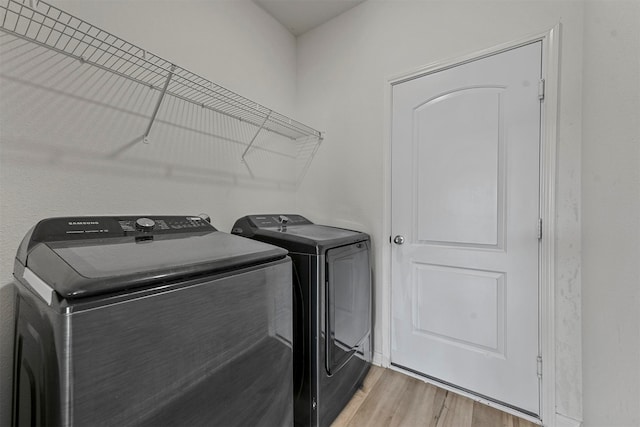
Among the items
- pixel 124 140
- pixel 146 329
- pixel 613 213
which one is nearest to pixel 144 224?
pixel 124 140

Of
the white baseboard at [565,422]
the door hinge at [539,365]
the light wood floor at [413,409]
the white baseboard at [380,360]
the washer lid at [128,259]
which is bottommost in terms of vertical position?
the light wood floor at [413,409]

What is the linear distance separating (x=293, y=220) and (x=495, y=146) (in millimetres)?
1492

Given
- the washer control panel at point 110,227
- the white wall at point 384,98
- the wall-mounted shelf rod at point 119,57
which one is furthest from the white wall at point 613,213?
the washer control panel at point 110,227

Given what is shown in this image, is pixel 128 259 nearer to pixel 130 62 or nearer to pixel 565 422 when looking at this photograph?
pixel 130 62

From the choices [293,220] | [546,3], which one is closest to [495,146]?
[546,3]

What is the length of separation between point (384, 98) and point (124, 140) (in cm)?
170

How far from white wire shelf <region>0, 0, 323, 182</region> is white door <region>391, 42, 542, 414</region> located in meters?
0.95

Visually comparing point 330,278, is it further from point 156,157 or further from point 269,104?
point 269,104

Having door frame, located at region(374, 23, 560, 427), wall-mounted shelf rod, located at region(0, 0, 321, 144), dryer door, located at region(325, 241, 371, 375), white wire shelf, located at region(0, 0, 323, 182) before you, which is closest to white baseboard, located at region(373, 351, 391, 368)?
dryer door, located at region(325, 241, 371, 375)

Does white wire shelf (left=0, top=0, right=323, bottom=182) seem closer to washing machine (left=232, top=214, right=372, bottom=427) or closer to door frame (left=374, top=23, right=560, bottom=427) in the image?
washing machine (left=232, top=214, right=372, bottom=427)

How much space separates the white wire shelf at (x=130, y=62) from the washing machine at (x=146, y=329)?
0.71m

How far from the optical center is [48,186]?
113cm

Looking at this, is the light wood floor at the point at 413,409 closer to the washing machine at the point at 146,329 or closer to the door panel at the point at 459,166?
the washing machine at the point at 146,329

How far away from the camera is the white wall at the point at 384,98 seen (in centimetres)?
138
